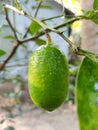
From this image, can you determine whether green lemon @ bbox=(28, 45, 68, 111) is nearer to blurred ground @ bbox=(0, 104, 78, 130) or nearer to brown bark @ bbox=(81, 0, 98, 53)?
brown bark @ bbox=(81, 0, 98, 53)

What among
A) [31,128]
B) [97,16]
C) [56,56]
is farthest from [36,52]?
[31,128]

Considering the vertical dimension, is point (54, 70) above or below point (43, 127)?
above

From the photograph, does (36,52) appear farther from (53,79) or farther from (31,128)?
(31,128)

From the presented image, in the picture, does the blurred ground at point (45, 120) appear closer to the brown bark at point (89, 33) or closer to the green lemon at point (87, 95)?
the brown bark at point (89, 33)

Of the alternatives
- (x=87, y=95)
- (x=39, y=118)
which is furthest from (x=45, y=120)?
(x=87, y=95)

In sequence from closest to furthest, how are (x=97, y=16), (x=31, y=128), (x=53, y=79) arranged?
(x=53, y=79) → (x=97, y=16) → (x=31, y=128)

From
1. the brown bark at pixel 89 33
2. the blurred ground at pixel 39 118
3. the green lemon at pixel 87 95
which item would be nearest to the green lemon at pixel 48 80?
the green lemon at pixel 87 95
